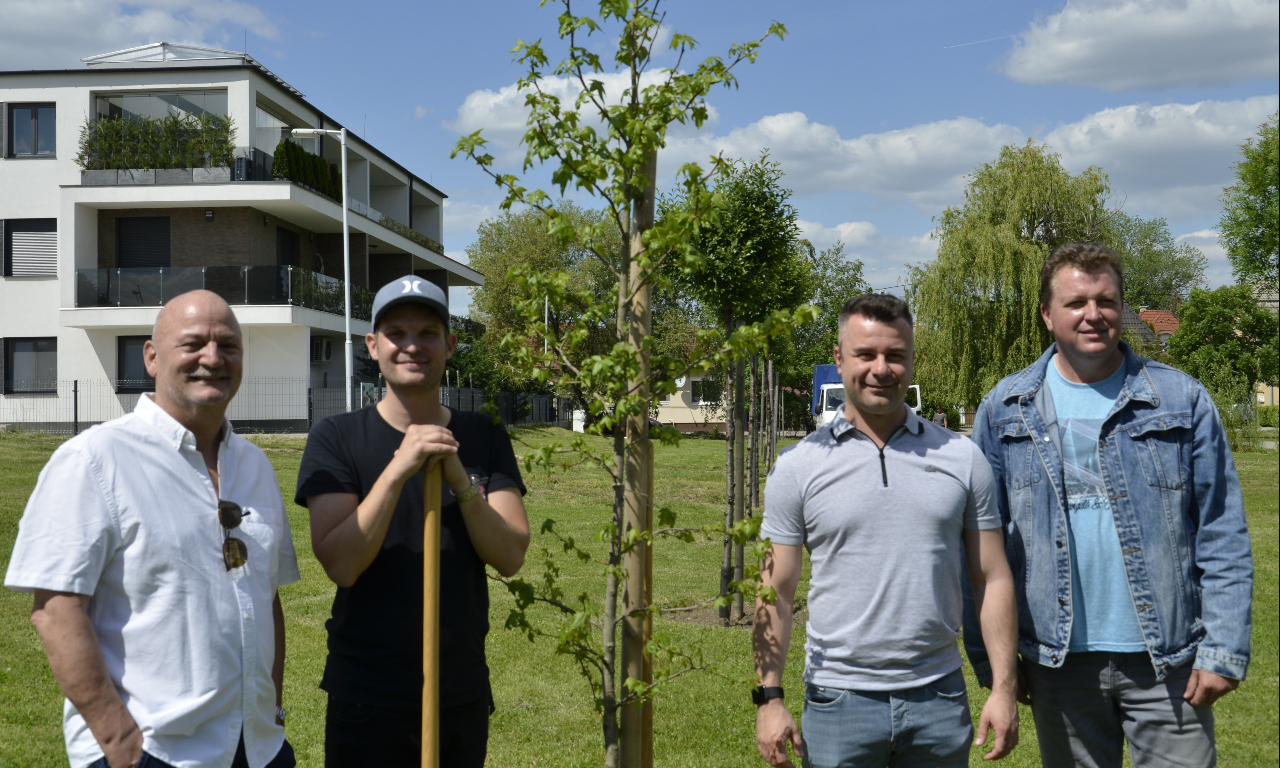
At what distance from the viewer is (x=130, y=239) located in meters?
29.3

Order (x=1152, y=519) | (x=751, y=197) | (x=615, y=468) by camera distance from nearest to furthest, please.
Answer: (x=1152, y=519) < (x=615, y=468) < (x=751, y=197)

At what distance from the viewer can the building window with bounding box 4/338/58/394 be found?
2927 cm

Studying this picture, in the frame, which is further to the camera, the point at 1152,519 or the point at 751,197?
the point at 751,197

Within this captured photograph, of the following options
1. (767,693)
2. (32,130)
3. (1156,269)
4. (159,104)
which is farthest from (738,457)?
(1156,269)

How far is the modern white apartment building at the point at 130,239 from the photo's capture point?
1091 inches

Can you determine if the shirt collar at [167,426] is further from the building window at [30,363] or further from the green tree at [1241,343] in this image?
the building window at [30,363]

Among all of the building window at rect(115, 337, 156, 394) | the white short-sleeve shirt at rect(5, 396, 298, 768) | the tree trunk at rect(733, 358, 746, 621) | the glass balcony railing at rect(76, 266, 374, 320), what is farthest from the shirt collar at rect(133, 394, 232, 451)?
the building window at rect(115, 337, 156, 394)

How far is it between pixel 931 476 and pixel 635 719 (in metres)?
1.36

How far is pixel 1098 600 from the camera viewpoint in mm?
3084

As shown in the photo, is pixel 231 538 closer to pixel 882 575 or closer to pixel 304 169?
pixel 882 575

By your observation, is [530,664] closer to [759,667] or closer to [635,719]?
[635,719]

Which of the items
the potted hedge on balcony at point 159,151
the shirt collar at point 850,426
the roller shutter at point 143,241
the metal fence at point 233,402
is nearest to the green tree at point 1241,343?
the shirt collar at point 850,426

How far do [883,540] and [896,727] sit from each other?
1.75ft

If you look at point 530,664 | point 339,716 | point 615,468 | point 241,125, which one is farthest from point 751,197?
point 241,125
